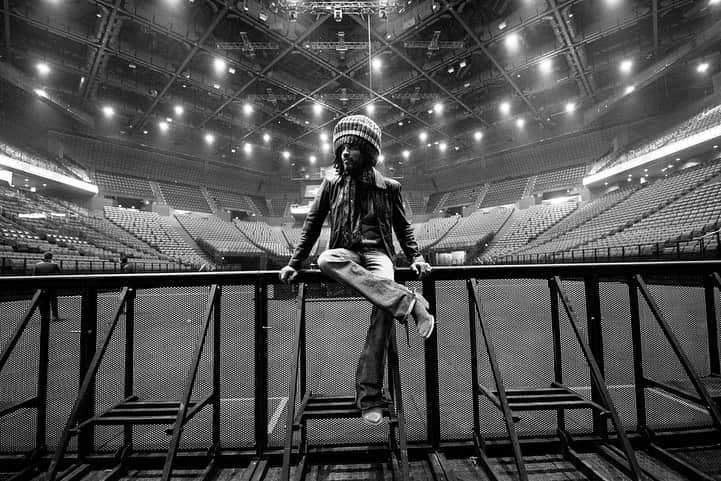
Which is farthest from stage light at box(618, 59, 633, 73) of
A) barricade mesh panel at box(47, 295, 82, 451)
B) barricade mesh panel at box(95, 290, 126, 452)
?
barricade mesh panel at box(47, 295, 82, 451)

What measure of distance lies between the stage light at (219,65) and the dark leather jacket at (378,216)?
18.5m

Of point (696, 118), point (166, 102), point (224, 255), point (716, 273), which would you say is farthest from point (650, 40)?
point (166, 102)

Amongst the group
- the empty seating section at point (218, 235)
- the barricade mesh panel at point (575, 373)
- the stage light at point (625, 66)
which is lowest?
the barricade mesh panel at point (575, 373)

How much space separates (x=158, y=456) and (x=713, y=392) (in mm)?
3906

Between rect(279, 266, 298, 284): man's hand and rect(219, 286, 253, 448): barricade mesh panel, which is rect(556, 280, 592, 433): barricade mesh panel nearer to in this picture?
rect(279, 266, 298, 284): man's hand

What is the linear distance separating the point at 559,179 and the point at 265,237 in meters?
24.6

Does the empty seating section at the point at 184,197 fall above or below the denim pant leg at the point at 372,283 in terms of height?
above

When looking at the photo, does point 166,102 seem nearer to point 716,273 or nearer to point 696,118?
point 716,273

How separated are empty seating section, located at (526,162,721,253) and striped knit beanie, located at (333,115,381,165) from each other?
627 inches

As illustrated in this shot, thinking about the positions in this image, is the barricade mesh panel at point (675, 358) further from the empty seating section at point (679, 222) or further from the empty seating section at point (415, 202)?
the empty seating section at point (415, 202)

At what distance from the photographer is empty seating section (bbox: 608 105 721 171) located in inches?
590

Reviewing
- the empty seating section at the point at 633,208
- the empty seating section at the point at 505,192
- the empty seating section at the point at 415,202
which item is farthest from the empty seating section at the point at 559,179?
the empty seating section at the point at 415,202

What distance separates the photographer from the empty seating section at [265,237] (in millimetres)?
23422

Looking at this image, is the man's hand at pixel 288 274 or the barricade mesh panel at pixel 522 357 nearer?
the man's hand at pixel 288 274
